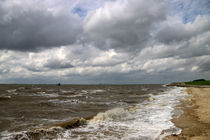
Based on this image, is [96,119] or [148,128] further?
[96,119]

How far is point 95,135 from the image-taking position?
9031 millimetres

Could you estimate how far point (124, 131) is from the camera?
965cm

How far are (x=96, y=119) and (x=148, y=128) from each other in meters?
4.48

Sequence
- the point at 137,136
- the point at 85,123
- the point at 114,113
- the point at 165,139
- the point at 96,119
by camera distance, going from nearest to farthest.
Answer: the point at 165,139
the point at 137,136
the point at 85,123
the point at 96,119
the point at 114,113

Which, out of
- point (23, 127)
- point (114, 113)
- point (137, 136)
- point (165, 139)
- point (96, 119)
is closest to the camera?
point (165, 139)

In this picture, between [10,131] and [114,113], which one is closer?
[10,131]

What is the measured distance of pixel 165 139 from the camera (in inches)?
309

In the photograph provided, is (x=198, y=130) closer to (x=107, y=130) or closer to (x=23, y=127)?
(x=107, y=130)

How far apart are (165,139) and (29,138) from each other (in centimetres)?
698

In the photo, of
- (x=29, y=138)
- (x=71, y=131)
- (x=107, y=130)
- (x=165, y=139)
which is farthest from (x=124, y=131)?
(x=29, y=138)

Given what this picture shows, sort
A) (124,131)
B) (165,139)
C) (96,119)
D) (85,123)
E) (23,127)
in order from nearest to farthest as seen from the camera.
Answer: (165,139) < (124,131) < (23,127) < (85,123) < (96,119)

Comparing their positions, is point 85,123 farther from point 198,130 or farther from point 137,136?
point 198,130

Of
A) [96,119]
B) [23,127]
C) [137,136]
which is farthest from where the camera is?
[96,119]

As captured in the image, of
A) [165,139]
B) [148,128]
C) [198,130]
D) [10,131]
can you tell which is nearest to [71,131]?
[10,131]
